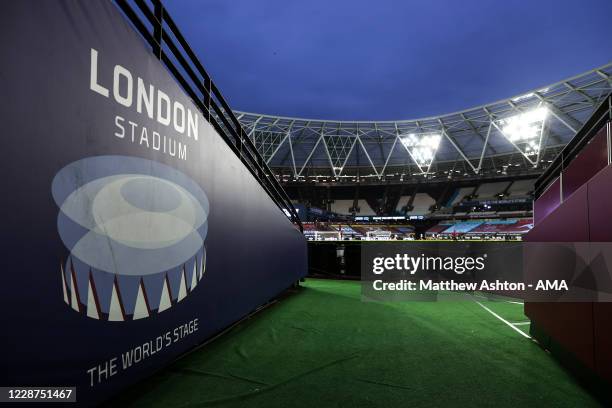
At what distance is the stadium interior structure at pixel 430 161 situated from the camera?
3209cm

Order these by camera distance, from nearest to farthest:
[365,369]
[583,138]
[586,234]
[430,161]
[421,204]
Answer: [586,234] < [365,369] < [583,138] < [430,161] < [421,204]

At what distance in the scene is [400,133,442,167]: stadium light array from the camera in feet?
133

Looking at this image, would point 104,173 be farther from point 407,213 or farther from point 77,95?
point 407,213

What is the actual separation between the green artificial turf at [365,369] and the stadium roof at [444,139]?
115 feet

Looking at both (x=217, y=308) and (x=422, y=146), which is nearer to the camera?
(x=217, y=308)

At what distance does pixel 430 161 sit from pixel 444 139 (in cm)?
352

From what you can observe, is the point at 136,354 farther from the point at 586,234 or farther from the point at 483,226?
the point at 483,226

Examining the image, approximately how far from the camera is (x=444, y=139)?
41375 millimetres

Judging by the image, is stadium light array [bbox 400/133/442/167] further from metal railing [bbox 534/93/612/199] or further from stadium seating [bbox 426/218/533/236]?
metal railing [bbox 534/93/612/199]

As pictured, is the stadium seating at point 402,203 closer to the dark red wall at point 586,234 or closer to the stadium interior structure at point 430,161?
the stadium interior structure at point 430,161

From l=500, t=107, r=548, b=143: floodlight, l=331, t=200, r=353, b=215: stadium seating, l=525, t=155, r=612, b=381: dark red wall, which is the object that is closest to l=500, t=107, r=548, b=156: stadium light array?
l=500, t=107, r=548, b=143: floodlight

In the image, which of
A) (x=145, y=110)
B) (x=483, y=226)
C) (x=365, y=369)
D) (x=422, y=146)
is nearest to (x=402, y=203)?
(x=422, y=146)

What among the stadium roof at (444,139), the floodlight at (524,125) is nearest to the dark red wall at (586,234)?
the stadium roof at (444,139)

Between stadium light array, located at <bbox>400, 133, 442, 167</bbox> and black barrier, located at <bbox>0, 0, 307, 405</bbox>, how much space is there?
4176 centimetres
